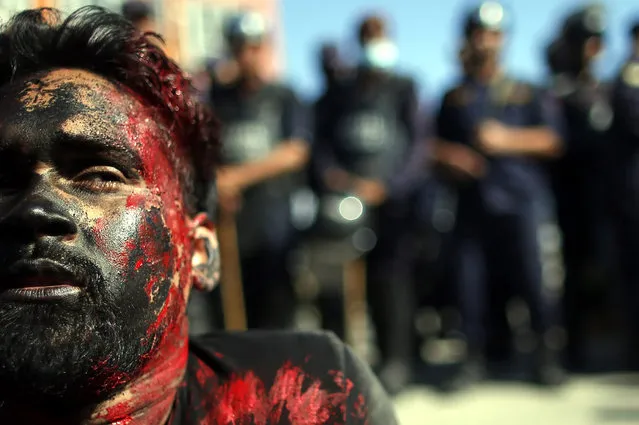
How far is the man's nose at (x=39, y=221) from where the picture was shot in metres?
1.46

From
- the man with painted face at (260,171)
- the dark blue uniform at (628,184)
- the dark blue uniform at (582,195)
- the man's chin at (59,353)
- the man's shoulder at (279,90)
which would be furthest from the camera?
the dark blue uniform at (582,195)

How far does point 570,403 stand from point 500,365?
122 cm

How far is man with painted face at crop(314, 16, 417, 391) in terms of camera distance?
4559 millimetres

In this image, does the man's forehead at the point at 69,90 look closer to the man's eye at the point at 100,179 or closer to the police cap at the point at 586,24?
the man's eye at the point at 100,179

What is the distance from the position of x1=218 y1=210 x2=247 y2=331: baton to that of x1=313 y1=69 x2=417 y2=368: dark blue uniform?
59cm

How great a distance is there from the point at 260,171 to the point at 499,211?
4.49 feet

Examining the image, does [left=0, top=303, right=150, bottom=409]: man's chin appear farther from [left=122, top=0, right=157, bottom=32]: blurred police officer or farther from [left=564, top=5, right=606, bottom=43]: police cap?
[left=564, top=5, right=606, bottom=43]: police cap

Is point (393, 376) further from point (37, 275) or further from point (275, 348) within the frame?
point (37, 275)

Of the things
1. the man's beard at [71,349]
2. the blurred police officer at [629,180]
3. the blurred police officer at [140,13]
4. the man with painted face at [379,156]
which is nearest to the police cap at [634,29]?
the blurred police officer at [629,180]

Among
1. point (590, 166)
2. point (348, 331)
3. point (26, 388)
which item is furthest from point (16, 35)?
point (590, 166)

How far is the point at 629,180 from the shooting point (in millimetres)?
4941

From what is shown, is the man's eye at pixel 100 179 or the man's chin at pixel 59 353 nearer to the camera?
the man's chin at pixel 59 353

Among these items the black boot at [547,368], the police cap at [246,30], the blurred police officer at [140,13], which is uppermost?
the blurred police officer at [140,13]

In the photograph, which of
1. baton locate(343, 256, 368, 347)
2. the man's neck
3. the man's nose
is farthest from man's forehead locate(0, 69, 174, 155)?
baton locate(343, 256, 368, 347)
